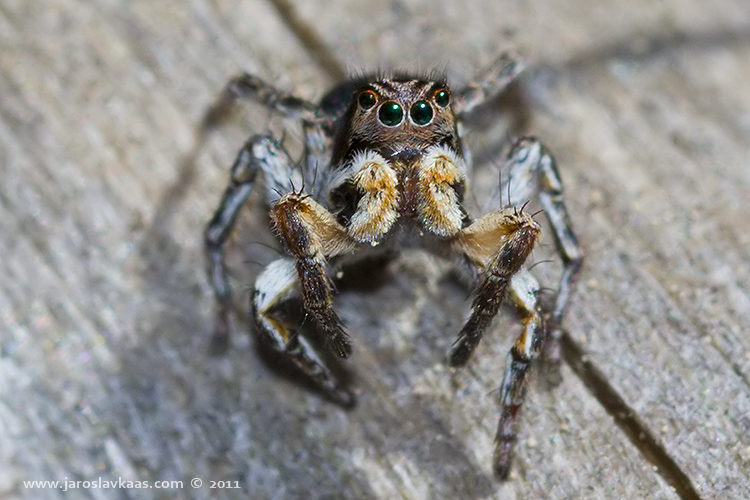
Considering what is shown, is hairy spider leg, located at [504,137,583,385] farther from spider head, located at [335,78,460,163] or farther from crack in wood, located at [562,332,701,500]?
spider head, located at [335,78,460,163]

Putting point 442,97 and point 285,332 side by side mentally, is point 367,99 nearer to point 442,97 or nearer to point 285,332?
point 442,97

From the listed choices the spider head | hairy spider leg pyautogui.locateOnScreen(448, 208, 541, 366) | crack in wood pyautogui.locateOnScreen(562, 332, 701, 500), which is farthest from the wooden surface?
the spider head

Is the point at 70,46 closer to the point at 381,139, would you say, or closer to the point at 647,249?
the point at 381,139

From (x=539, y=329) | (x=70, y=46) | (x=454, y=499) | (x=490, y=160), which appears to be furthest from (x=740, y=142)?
(x=70, y=46)

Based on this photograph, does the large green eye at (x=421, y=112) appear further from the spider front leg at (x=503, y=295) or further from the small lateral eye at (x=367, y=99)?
the spider front leg at (x=503, y=295)

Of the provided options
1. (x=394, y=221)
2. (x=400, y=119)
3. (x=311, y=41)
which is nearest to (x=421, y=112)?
(x=400, y=119)

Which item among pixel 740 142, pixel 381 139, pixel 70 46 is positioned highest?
pixel 70 46

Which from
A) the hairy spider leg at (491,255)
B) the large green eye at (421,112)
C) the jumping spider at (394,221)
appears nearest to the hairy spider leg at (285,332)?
the jumping spider at (394,221)
